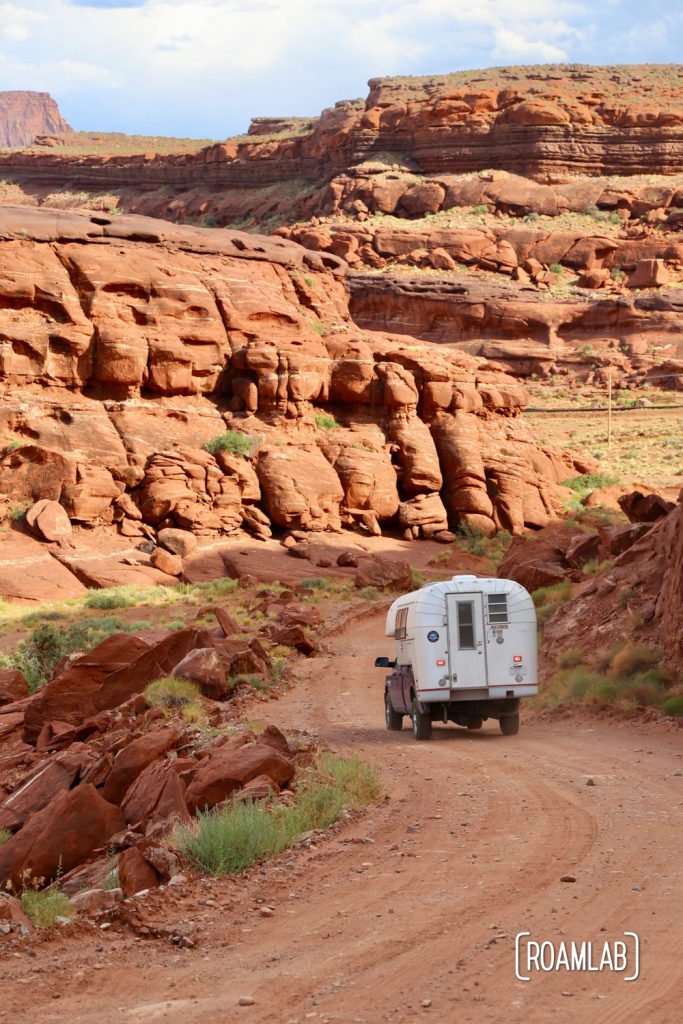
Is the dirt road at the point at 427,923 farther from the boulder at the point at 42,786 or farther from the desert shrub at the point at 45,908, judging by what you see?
the boulder at the point at 42,786

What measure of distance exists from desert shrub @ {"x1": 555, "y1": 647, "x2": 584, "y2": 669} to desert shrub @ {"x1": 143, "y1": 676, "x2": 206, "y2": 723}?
607 centimetres

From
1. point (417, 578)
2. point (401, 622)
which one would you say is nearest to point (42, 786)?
point (401, 622)

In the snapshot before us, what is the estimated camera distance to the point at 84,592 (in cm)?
3331

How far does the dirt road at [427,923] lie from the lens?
6.02 m

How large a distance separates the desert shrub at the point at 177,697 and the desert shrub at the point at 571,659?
607cm

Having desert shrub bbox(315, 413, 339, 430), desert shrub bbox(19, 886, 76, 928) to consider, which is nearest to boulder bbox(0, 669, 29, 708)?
desert shrub bbox(19, 886, 76, 928)

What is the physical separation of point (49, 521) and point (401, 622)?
814 inches

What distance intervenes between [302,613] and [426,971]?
23.6m

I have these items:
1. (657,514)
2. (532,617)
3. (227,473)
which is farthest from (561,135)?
(532,617)

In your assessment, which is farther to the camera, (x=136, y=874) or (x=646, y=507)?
(x=646, y=507)

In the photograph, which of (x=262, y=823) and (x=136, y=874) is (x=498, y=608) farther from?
(x=136, y=874)

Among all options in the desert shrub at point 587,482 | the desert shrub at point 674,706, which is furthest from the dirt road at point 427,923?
the desert shrub at point 587,482

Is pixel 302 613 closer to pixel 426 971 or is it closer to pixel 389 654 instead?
pixel 389 654

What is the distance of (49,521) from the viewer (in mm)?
35438
